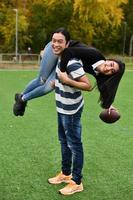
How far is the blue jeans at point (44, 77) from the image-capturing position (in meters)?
4.64

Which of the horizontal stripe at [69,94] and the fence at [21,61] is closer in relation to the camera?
the horizontal stripe at [69,94]

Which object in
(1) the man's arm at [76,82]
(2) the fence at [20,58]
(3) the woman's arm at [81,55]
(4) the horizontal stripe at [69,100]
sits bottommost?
(2) the fence at [20,58]

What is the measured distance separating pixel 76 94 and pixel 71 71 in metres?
0.30

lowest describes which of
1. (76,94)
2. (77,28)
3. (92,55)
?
(77,28)

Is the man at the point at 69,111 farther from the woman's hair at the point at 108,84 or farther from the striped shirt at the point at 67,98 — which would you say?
A: the woman's hair at the point at 108,84

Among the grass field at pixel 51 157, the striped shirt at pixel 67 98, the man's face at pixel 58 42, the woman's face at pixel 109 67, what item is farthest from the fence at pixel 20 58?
the woman's face at pixel 109 67

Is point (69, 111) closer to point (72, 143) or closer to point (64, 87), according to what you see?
point (64, 87)

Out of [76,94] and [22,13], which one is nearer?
[76,94]

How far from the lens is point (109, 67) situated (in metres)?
4.40

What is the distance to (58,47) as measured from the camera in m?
→ 4.53

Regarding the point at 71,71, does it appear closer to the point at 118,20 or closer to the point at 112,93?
the point at 112,93

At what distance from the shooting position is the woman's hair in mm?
4438

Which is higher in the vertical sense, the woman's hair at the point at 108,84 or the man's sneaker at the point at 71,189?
the woman's hair at the point at 108,84

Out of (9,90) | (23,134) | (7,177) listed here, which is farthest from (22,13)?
(7,177)
